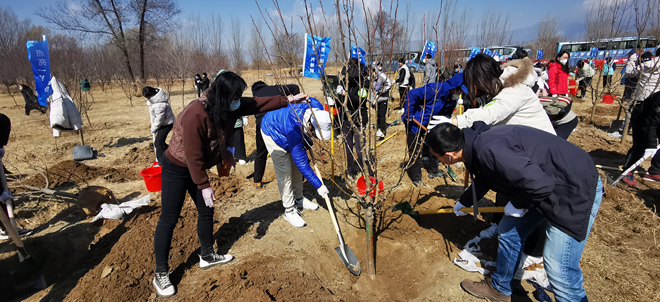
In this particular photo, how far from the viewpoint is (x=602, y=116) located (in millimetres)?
8336

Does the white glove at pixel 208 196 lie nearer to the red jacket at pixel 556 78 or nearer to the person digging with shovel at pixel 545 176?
the person digging with shovel at pixel 545 176

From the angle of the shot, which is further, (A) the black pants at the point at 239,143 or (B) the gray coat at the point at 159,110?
(A) the black pants at the point at 239,143

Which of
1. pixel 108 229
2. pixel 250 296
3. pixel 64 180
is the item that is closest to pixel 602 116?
pixel 250 296

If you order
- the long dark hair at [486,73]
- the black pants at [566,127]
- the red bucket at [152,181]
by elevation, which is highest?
the long dark hair at [486,73]

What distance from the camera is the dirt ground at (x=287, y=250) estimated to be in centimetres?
249

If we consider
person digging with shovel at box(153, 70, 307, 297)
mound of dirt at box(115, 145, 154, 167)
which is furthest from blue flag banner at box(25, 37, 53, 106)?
person digging with shovel at box(153, 70, 307, 297)

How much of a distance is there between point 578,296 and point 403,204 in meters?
1.67

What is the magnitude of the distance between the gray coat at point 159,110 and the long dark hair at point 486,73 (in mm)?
4677

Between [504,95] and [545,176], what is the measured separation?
39.3 inches

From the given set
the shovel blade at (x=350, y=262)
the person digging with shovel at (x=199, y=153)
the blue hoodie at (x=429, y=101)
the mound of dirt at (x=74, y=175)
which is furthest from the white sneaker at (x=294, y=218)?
the mound of dirt at (x=74, y=175)

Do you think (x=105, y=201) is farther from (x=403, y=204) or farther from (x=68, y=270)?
(x=403, y=204)

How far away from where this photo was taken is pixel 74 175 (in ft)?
17.2

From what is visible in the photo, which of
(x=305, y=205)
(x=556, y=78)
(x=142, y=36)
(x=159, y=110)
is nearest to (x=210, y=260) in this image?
(x=305, y=205)

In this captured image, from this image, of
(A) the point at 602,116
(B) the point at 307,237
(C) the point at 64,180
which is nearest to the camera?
(B) the point at 307,237
